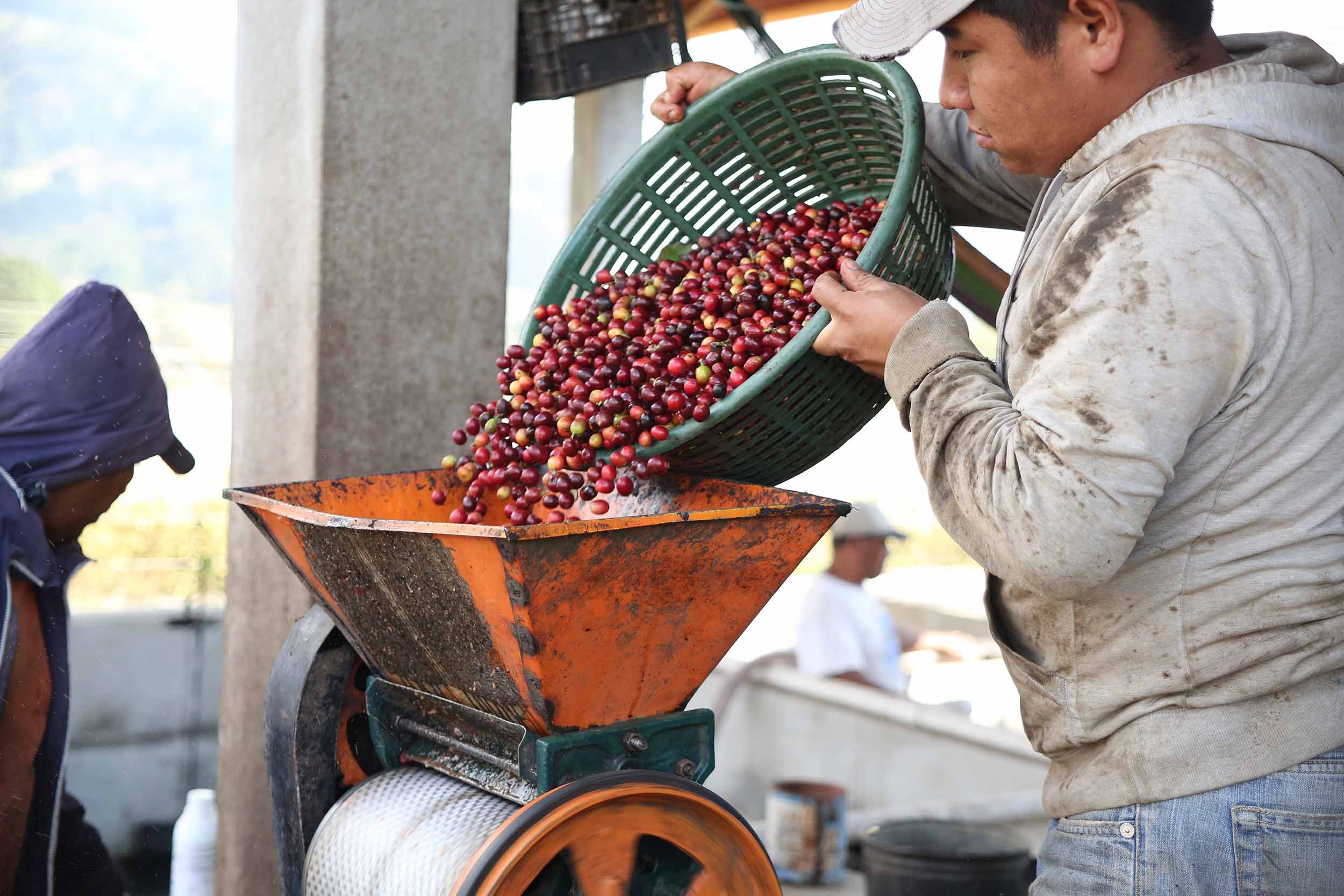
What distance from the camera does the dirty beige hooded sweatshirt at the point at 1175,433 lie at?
4.06ft

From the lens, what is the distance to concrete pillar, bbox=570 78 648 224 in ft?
11.3

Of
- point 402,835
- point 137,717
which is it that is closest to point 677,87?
point 402,835

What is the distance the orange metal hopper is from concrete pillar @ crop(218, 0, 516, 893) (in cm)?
70

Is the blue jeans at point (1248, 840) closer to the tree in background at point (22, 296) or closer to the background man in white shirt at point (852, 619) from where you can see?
the tree in background at point (22, 296)

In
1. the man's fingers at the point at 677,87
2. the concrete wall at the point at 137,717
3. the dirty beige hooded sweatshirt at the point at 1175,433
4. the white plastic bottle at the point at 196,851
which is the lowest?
the concrete wall at the point at 137,717

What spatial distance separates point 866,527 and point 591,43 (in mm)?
2897

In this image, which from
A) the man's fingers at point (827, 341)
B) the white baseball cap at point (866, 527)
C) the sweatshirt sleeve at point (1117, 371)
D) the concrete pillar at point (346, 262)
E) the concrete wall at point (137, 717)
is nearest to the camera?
the sweatshirt sleeve at point (1117, 371)

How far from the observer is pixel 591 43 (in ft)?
8.89

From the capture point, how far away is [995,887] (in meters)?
2.72

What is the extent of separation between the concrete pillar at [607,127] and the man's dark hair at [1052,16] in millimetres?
2139

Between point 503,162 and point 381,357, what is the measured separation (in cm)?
50

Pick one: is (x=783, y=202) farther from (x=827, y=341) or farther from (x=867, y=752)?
(x=867, y=752)

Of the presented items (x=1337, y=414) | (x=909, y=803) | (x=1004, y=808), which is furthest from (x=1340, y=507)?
(x=909, y=803)

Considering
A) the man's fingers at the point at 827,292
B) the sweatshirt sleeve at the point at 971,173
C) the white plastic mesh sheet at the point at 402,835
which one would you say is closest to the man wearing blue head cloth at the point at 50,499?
the white plastic mesh sheet at the point at 402,835
